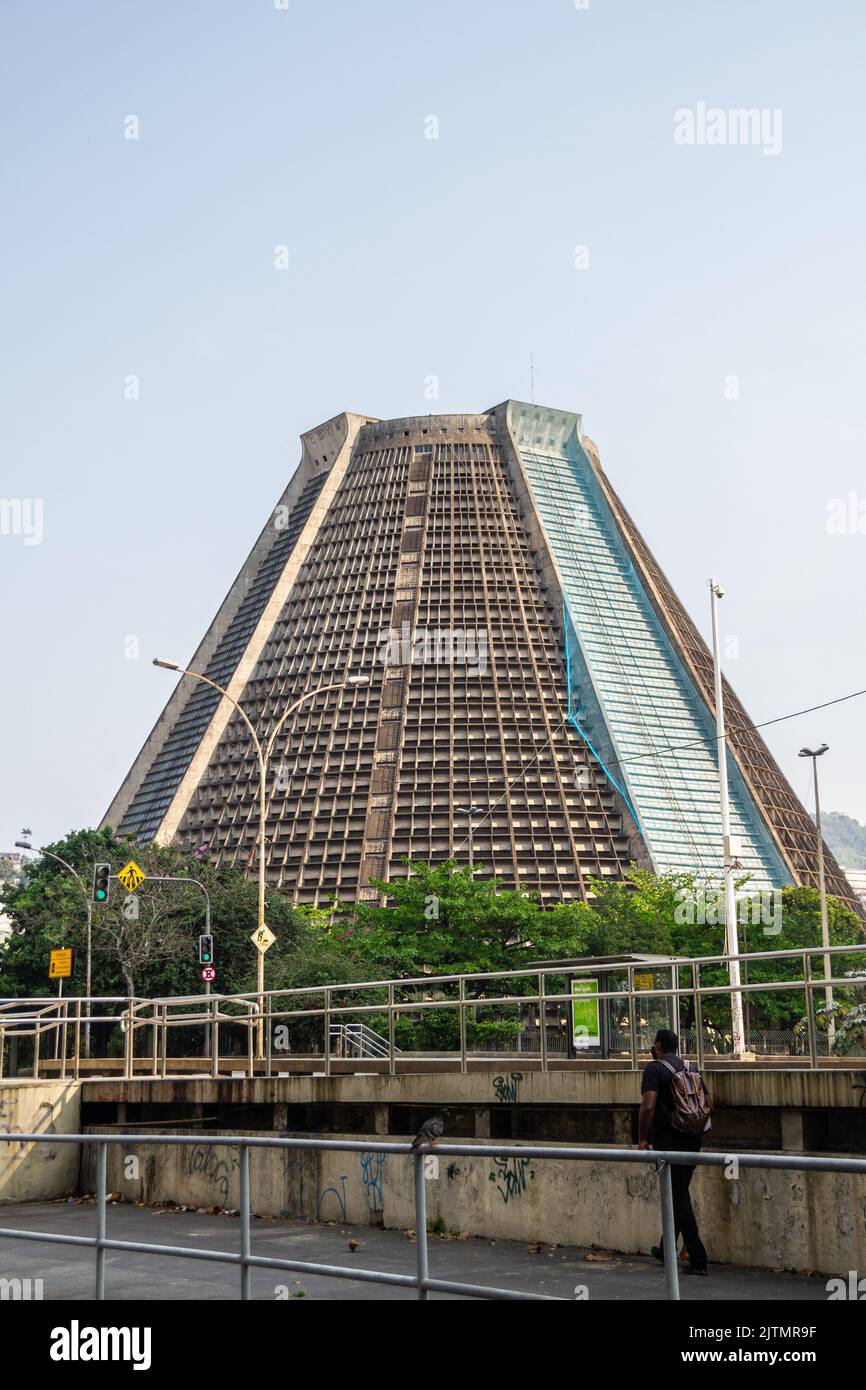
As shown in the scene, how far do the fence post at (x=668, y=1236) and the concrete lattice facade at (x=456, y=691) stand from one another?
80.6m

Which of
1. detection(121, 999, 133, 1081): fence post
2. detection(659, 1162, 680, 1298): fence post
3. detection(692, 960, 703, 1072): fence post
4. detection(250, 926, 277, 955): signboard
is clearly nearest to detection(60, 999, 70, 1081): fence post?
detection(121, 999, 133, 1081): fence post

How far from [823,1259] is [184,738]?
10568 cm

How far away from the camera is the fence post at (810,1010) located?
1372 centimetres

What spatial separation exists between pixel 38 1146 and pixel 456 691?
261ft

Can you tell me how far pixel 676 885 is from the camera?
7075 centimetres

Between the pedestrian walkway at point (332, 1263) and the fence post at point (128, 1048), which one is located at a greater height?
the fence post at point (128, 1048)

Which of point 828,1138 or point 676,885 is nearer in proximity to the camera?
point 828,1138

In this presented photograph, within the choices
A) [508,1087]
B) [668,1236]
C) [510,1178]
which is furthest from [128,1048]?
[668,1236]

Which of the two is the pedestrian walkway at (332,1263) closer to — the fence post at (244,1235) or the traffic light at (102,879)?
the fence post at (244,1235)

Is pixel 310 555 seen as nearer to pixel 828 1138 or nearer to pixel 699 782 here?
pixel 699 782

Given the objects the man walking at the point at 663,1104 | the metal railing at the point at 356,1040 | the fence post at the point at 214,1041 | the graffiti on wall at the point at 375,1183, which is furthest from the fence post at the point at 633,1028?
the fence post at the point at 214,1041

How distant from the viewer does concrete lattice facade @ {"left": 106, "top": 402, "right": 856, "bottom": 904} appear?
304ft
